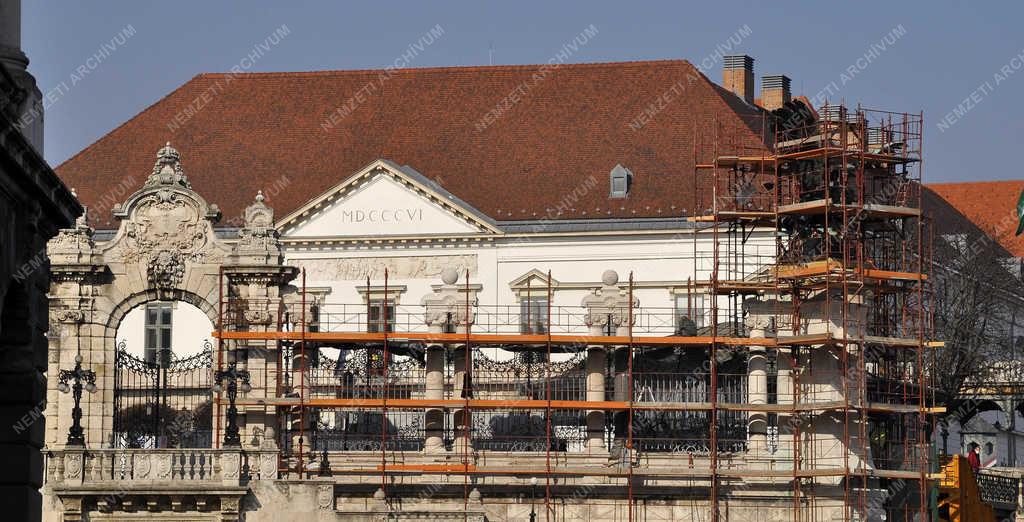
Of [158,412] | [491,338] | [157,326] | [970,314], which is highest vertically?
[970,314]

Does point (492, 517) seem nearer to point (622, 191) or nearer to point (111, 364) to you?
point (111, 364)

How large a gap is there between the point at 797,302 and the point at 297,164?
3436 cm

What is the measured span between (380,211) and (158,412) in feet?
101

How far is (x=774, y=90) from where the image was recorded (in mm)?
94438

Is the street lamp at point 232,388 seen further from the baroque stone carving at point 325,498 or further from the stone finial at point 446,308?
the stone finial at point 446,308

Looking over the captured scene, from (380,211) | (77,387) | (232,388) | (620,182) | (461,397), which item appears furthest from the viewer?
(380,211)

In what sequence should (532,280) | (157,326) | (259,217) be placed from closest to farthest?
(259,217)
(157,326)
(532,280)

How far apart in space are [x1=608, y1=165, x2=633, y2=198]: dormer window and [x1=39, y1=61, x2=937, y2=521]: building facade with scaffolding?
2199 centimetres

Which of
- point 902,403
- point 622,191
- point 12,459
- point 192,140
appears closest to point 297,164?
point 192,140

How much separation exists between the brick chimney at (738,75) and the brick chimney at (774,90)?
0.79m

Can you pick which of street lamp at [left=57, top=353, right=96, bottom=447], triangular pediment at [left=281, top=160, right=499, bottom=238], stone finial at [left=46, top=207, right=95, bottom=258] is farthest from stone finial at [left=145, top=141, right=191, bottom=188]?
triangular pediment at [left=281, top=160, right=499, bottom=238]

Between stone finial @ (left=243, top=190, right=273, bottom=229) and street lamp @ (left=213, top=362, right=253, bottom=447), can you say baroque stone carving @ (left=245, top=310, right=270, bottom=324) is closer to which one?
street lamp @ (left=213, top=362, right=253, bottom=447)

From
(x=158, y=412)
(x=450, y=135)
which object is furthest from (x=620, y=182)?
(x=158, y=412)

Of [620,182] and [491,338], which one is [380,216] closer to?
[620,182]
